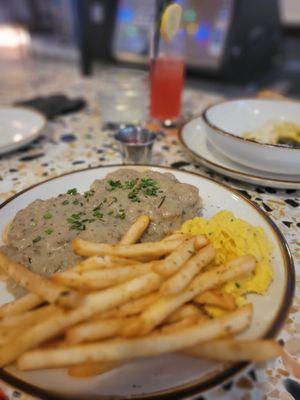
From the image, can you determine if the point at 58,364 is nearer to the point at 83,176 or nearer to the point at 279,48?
the point at 83,176

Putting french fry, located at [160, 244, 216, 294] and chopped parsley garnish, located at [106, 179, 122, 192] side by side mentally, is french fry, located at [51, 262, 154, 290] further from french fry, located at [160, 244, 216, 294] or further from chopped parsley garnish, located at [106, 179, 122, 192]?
chopped parsley garnish, located at [106, 179, 122, 192]

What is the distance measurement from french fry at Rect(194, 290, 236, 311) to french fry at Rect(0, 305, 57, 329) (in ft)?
1.12

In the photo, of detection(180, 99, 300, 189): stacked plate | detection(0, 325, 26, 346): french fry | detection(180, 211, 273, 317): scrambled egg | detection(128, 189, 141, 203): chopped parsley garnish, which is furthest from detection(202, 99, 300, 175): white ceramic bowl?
detection(0, 325, 26, 346): french fry

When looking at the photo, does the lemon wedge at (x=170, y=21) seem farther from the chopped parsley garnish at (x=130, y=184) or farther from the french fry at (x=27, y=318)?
the french fry at (x=27, y=318)

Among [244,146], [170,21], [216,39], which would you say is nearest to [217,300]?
[244,146]

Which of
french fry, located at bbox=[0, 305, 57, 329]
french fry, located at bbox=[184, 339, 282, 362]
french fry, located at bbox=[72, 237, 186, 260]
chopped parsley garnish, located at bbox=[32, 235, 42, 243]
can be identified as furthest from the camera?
chopped parsley garnish, located at bbox=[32, 235, 42, 243]

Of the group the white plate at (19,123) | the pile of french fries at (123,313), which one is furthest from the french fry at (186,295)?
the white plate at (19,123)

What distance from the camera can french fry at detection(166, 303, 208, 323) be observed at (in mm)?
789

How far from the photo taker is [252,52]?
2.81 m

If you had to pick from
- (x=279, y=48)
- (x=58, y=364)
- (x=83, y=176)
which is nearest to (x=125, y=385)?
(x=58, y=364)

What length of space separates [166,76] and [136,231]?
4.28 ft

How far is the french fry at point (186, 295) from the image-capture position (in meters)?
0.72

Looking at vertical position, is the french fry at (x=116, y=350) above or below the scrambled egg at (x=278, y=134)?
below

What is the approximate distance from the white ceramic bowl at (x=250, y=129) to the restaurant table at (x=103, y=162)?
0.12 meters
